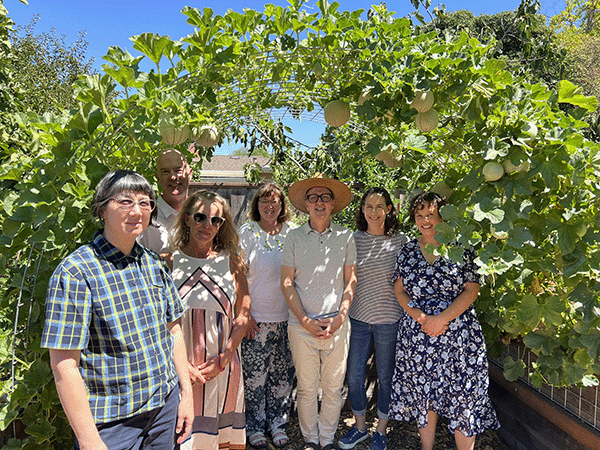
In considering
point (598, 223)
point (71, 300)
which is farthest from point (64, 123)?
point (598, 223)

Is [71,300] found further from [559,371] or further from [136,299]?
[559,371]

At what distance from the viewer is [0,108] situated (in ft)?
8.13

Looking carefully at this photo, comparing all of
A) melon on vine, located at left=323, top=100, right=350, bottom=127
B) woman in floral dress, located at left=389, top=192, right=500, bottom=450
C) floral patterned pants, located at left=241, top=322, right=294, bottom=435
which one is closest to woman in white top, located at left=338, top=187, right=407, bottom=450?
woman in floral dress, located at left=389, top=192, right=500, bottom=450

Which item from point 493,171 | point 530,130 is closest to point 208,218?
point 493,171

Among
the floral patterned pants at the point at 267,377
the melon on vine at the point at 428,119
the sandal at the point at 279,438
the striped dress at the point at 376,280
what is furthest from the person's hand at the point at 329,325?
the melon on vine at the point at 428,119

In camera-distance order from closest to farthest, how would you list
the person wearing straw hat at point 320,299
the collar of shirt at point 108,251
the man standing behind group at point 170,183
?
the collar of shirt at point 108,251 < the man standing behind group at point 170,183 < the person wearing straw hat at point 320,299

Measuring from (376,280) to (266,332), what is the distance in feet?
2.59

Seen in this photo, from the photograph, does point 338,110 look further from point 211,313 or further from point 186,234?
point 211,313

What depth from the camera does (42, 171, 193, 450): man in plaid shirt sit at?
131 centimetres

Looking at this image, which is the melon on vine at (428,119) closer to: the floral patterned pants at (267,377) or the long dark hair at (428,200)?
→ the long dark hair at (428,200)

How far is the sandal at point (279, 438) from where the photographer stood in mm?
2820

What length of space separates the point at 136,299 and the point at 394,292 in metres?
1.73

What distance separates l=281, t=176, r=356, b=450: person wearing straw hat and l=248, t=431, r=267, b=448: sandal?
27 cm

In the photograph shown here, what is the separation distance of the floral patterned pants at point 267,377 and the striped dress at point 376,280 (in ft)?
1.76
